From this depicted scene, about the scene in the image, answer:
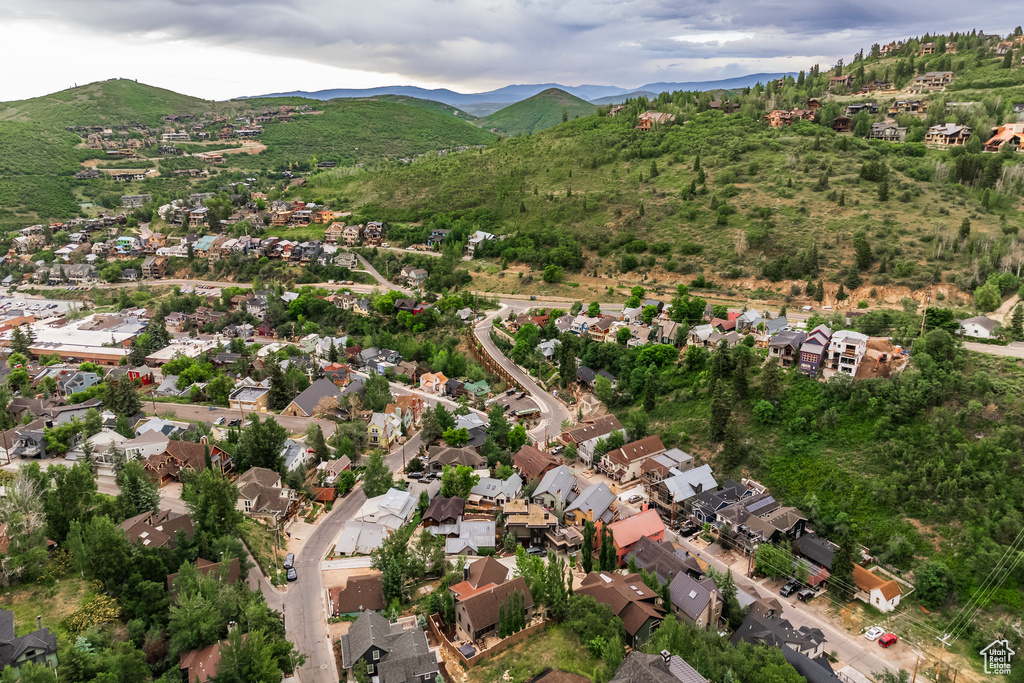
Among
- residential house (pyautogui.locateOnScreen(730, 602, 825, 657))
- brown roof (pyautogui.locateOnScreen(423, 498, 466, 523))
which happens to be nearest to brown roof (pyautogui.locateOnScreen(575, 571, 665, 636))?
A: residential house (pyautogui.locateOnScreen(730, 602, 825, 657))

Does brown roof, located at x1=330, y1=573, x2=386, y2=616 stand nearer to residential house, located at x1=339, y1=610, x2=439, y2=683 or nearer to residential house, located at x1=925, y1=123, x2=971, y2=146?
residential house, located at x1=339, y1=610, x2=439, y2=683

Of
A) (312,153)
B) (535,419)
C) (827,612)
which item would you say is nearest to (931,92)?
(535,419)

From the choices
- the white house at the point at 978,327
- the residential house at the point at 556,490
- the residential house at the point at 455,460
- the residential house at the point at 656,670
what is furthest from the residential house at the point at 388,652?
the white house at the point at 978,327

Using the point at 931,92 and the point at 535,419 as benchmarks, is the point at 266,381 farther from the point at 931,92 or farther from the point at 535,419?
the point at 931,92

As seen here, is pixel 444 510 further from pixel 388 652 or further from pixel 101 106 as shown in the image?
pixel 101 106

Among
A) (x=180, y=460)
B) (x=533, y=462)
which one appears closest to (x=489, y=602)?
(x=533, y=462)

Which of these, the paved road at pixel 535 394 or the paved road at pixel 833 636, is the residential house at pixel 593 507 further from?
the paved road at pixel 535 394
